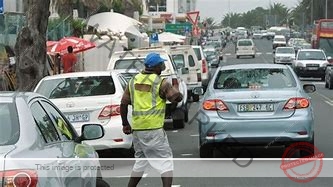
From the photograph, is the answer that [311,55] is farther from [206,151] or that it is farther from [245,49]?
[245,49]

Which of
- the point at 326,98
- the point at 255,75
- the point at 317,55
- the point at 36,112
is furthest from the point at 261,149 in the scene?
the point at 317,55

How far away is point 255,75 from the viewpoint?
1247cm

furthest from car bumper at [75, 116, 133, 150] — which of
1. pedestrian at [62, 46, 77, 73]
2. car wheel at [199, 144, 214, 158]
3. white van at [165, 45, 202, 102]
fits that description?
pedestrian at [62, 46, 77, 73]

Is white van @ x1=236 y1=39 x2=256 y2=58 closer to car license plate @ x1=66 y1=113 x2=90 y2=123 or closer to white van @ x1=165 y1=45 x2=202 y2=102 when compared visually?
white van @ x1=165 y1=45 x2=202 y2=102

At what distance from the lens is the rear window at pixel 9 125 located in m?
5.42

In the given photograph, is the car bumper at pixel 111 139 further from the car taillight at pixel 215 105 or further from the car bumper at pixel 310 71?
the car bumper at pixel 310 71

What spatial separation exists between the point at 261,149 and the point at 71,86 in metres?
3.43

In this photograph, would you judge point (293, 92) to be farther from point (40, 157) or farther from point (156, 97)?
point (40, 157)

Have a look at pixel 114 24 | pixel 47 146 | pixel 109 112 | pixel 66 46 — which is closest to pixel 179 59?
pixel 66 46

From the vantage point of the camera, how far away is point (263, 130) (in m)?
11.5

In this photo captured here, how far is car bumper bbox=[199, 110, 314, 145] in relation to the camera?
11.5 m

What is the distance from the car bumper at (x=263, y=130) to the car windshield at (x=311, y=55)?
2918 centimetres

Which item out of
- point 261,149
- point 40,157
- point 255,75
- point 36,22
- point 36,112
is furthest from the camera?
point 36,22

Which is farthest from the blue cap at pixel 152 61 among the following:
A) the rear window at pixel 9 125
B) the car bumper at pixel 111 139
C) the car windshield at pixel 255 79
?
the car windshield at pixel 255 79
